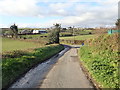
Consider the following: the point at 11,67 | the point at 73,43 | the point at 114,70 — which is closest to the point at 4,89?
the point at 11,67

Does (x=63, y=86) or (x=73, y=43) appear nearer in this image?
(x=63, y=86)

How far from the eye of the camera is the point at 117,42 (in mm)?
24453

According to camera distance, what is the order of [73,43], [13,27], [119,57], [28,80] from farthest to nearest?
[13,27], [73,43], [119,57], [28,80]

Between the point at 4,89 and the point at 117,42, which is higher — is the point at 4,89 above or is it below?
below

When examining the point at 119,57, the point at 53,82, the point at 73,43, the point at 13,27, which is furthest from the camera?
the point at 13,27

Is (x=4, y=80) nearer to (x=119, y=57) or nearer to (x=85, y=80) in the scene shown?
(x=85, y=80)

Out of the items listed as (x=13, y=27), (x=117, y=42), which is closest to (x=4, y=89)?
(x=117, y=42)

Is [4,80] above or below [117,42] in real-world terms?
below

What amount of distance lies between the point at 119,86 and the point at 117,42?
1359 centimetres

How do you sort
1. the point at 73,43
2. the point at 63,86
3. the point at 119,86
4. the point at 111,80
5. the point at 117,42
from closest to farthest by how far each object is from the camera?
the point at 119,86 < the point at 111,80 < the point at 63,86 < the point at 117,42 < the point at 73,43

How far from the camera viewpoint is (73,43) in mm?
89688

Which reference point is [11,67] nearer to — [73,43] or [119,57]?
[119,57]

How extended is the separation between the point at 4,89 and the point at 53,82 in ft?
11.3

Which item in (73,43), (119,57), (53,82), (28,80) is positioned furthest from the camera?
(73,43)
